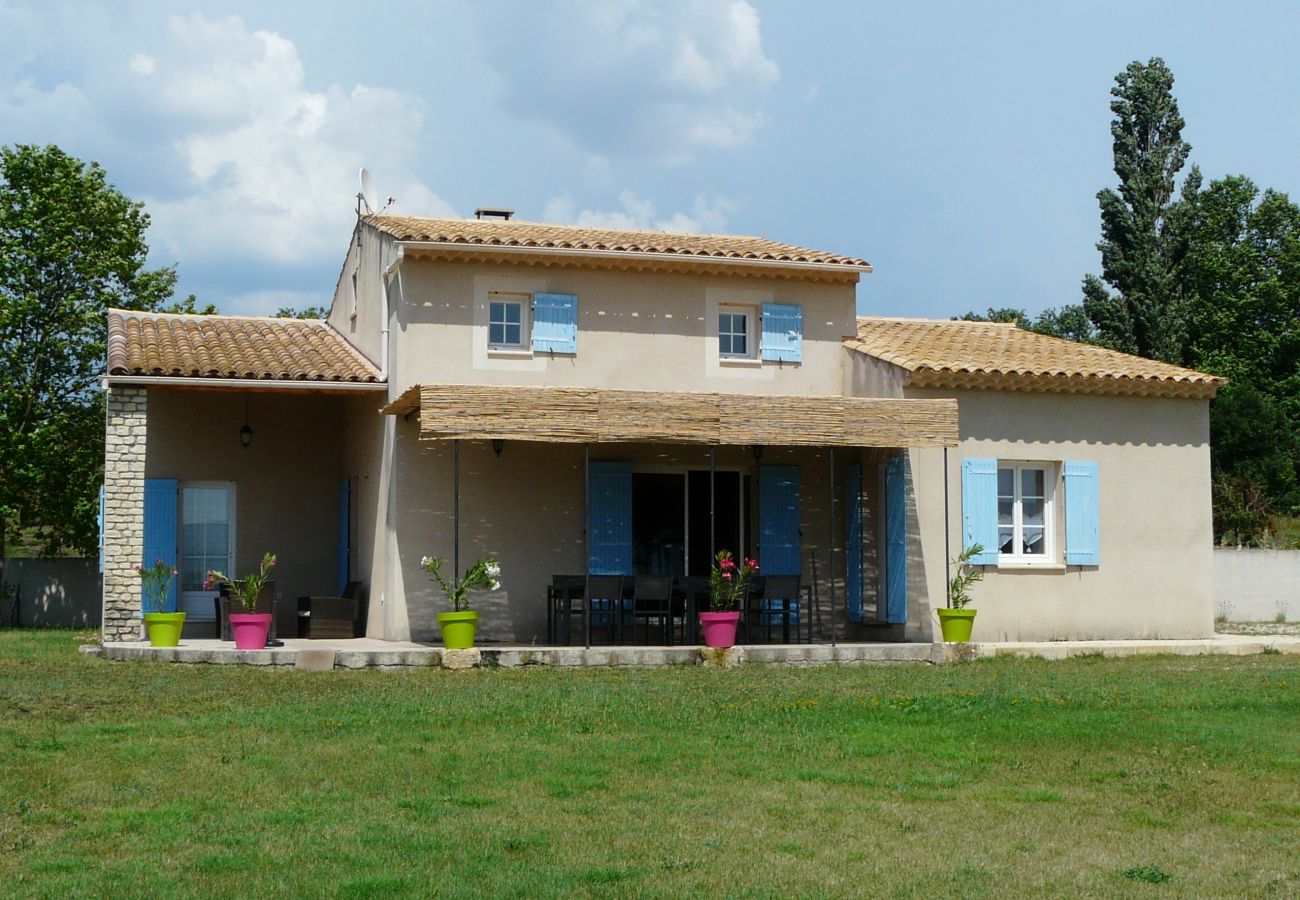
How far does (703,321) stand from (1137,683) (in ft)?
24.2

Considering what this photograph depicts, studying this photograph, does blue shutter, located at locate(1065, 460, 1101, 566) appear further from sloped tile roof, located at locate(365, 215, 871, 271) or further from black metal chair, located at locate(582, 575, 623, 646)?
black metal chair, located at locate(582, 575, 623, 646)

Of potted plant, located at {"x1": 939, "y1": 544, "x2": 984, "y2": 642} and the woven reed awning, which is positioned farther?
potted plant, located at {"x1": 939, "y1": 544, "x2": 984, "y2": 642}

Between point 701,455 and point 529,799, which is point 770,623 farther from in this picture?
Result: point 529,799

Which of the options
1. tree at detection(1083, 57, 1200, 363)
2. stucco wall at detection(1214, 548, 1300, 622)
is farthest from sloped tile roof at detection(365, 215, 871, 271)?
tree at detection(1083, 57, 1200, 363)

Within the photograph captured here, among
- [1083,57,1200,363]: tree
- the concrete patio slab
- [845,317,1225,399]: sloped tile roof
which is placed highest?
[1083,57,1200,363]: tree

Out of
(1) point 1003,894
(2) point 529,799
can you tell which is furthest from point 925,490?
(1) point 1003,894

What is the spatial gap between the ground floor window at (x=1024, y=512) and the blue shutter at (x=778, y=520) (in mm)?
2462

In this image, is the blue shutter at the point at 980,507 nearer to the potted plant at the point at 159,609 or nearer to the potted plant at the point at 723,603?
the potted plant at the point at 723,603

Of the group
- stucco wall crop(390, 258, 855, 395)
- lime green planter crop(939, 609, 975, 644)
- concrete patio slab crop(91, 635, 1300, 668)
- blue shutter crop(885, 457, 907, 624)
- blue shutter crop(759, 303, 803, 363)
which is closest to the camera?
concrete patio slab crop(91, 635, 1300, 668)

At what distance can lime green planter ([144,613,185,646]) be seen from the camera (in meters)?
15.9

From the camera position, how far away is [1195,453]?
1847 centimetres

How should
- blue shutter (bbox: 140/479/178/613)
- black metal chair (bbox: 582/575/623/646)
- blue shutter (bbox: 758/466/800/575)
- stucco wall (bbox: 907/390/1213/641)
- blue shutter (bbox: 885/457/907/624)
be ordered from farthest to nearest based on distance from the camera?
1. blue shutter (bbox: 140/479/178/613)
2. blue shutter (bbox: 758/466/800/575)
3. stucco wall (bbox: 907/390/1213/641)
4. blue shutter (bbox: 885/457/907/624)
5. black metal chair (bbox: 582/575/623/646)

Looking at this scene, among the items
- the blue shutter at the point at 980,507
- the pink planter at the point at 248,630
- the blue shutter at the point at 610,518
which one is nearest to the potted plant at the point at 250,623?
the pink planter at the point at 248,630

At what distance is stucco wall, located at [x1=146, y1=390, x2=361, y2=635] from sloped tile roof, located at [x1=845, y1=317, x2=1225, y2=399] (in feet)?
24.2
